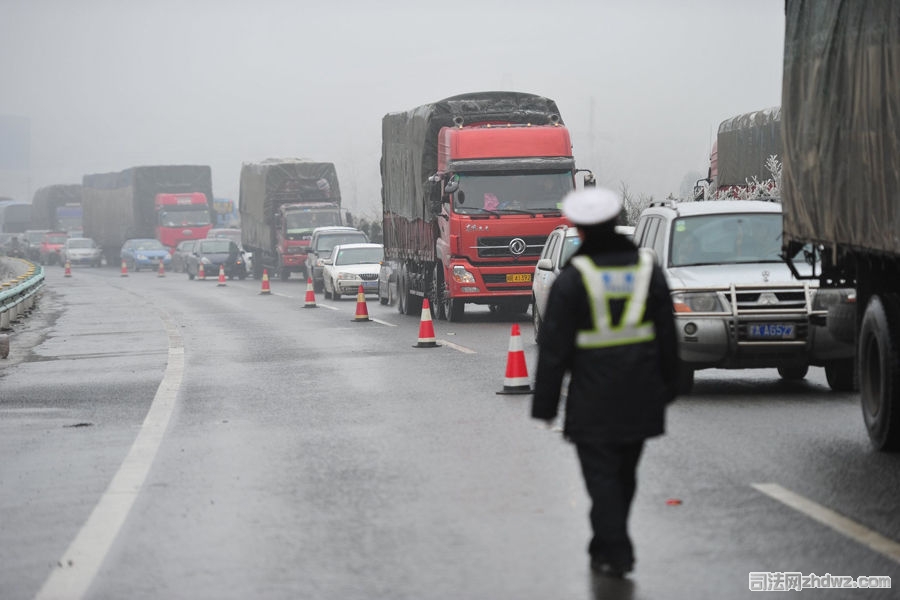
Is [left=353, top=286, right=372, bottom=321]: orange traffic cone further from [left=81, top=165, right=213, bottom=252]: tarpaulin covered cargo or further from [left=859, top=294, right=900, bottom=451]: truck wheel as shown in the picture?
[left=81, top=165, right=213, bottom=252]: tarpaulin covered cargo

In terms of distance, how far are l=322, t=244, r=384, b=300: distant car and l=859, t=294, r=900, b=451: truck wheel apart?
Result: 28.0m

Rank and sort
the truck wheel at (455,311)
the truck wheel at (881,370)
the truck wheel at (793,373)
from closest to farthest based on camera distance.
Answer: the truck wheel at (881,370) < the truck wheel at (793,373) < the truck wheel at (455,311)

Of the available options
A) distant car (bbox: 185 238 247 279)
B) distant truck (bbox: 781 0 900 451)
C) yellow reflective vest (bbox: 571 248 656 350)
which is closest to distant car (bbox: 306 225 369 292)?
distant car (bbox: 185 238 247 279)

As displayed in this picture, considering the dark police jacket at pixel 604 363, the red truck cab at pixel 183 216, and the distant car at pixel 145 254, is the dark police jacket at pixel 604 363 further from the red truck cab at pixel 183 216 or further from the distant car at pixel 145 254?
the distant car at pixel 145 254

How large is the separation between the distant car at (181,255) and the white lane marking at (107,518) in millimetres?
53178

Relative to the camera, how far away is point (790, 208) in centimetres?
1246

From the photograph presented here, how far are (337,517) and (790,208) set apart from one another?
5784mm

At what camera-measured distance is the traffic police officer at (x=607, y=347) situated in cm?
623

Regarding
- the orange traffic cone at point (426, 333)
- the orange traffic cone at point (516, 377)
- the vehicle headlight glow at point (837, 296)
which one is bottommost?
the orange traffic cone at point (426, 333)

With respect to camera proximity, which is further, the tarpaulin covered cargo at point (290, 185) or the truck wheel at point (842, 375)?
the tarpaulin covered cargo at point (290, 185)

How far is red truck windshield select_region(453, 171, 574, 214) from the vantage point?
2586cm

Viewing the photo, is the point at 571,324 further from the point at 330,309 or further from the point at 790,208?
the point at 330,309

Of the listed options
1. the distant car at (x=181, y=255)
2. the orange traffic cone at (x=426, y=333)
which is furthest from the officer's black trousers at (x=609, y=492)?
the distant car at (x=181, y=255)

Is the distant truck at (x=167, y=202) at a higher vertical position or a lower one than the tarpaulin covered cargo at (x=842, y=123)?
lower
